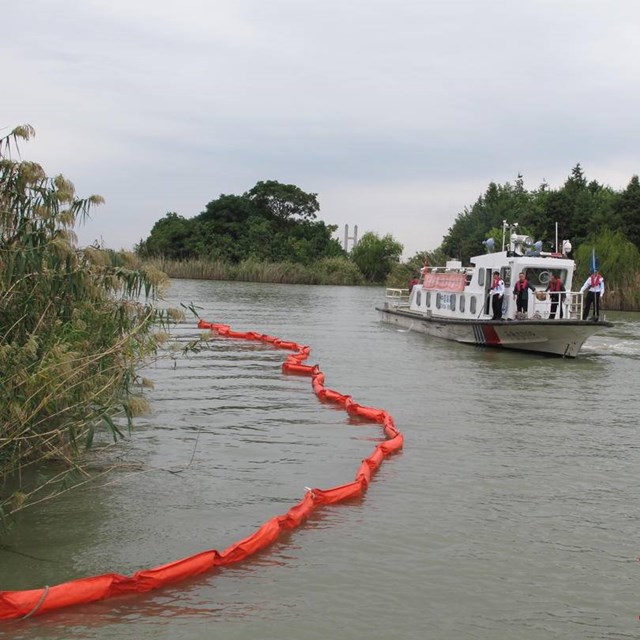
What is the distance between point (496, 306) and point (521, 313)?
730 millimetres

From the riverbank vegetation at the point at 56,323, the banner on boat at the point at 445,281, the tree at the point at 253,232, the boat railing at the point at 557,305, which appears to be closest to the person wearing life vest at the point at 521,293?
the boat railing at the point at 557,305

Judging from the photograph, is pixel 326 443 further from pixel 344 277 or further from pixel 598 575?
pixel 344 277

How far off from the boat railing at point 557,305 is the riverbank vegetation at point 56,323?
655 inches

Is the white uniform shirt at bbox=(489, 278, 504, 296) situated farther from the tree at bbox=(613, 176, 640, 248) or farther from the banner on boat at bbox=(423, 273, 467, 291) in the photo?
the tree at bbox=(613, 176, 640, 248)

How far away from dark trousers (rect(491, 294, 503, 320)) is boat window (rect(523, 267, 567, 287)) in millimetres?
1088

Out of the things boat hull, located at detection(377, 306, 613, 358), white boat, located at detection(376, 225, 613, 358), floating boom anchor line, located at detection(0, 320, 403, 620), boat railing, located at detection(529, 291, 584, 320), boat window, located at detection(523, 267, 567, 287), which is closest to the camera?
floating boom anchor line, located at detection(0, 320, 403, 620)

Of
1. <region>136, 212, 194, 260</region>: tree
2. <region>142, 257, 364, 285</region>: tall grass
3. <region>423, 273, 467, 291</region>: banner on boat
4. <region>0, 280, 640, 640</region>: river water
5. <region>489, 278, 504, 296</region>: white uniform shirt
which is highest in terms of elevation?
<region>136, 212, 194, 260</region>: tree

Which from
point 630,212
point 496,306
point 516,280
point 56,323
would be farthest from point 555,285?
point 630,212

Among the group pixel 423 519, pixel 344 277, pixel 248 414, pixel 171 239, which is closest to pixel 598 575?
pixel 423 519

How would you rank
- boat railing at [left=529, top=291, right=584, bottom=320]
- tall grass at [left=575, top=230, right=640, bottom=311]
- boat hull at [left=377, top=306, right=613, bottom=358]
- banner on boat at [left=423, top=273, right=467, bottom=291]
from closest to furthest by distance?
boat hull at [left=377, top=306, right=613, bottom=358] < boat railing at [left=529, top=291, right=584, bottom=320] < banner on boat at [left=423, top=273, right=467, bottom=291] < tall grass at [left=575, top=230, right=640, bottom=311]

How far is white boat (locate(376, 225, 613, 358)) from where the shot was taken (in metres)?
22.9

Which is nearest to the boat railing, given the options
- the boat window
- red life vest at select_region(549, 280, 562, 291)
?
red life vest at select_region(549, 280, 562, 291)

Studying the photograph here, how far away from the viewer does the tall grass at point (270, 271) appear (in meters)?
73.2

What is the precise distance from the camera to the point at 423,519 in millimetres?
8406
